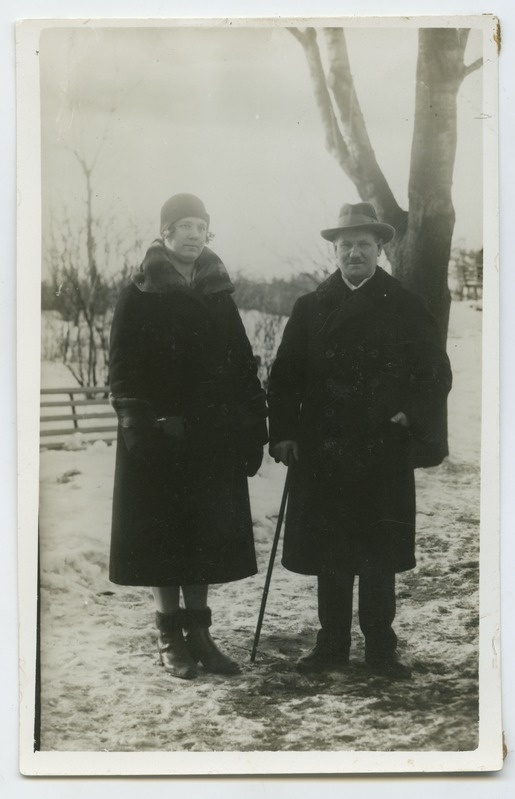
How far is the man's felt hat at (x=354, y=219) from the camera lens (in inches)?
66.2

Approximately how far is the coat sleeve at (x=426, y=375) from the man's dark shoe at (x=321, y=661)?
459 mm

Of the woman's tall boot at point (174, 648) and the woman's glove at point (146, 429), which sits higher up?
the woman's glove at point (146, 429)

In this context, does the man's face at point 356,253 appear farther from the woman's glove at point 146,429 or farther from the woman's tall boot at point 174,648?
the woman's tall boot at point 174,648

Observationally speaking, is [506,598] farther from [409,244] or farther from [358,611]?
[409,244]

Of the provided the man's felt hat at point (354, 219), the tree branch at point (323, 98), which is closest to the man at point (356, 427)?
the man's felt hat at point (354, 219)

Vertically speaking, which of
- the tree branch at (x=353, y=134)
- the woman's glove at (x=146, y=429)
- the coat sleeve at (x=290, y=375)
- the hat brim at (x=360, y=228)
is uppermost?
the tree branch at (x=353, y=134)

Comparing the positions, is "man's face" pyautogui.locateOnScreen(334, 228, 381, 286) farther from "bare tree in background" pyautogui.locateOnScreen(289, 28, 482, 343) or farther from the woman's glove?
the woman's glove

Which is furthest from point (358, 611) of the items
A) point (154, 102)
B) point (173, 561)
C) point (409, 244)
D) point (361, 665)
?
point (154, 102)

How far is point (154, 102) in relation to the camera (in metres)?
1.68

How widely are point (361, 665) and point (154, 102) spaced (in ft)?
3.92

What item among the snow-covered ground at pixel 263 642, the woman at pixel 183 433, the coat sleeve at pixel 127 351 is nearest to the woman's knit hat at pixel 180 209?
the woman at pixel 183 433

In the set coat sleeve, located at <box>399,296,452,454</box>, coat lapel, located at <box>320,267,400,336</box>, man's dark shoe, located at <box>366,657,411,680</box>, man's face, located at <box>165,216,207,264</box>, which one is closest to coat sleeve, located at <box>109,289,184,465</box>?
man's face, located at <box>165,216,207,264</box>

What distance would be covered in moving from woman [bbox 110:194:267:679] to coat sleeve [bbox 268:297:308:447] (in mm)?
35

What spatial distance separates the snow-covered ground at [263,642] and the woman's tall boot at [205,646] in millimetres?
17
